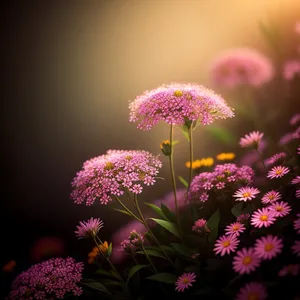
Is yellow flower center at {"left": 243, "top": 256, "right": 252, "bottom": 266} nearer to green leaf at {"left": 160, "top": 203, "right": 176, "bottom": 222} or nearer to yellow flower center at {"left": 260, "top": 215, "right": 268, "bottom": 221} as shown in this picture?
yellow flower center at {"left": 260, "top": 215, "right": 268, "bottom": 221}

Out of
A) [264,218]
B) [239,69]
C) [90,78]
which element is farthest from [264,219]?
[90,78]

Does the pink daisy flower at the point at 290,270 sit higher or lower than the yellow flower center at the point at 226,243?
lower

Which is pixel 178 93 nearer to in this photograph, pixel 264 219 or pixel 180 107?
pixel 180 107

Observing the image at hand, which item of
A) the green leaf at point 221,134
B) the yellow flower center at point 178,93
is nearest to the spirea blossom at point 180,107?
the yellow flower center at point 178,93

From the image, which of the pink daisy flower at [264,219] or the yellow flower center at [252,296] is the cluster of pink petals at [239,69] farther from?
the yellow flower center at [252,296]

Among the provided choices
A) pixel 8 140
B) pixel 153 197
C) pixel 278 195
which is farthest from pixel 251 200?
pixel 8 140

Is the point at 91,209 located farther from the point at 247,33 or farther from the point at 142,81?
the point at 247,33

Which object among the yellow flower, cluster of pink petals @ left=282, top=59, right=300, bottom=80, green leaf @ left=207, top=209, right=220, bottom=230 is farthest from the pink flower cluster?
cluster of pink petals @ left=282, top=59, right=300, bottom=80
